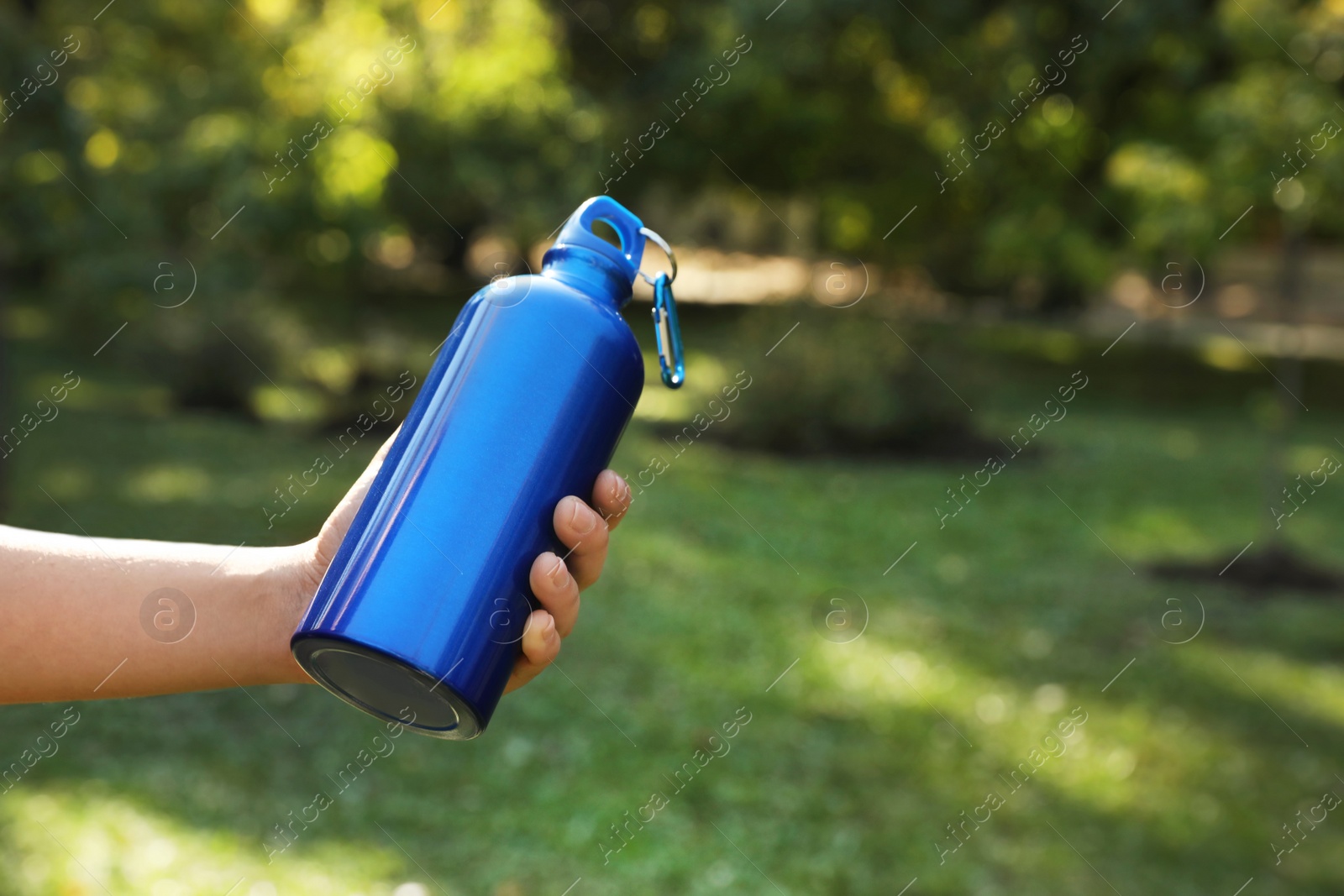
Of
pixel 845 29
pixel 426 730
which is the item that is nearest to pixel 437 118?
pixel 845 29

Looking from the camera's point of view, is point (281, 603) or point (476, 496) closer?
point (476, 496)

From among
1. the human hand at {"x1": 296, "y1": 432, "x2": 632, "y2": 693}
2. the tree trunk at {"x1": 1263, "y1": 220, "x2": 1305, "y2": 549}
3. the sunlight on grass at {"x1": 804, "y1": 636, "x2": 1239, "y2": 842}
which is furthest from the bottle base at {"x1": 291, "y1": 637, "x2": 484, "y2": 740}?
the tree trunk at {"x1": 1263, "y1": 220, "x2": 1305, "y2": 549}

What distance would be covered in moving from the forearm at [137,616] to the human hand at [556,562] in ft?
0.12

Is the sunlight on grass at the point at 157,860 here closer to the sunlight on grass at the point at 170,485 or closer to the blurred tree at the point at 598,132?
the blurred tree at the point at 598,132

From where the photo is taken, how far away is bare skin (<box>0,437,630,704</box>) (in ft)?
6.24

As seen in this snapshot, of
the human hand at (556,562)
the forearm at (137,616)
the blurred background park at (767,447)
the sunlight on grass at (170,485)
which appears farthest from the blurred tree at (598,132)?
the human hand at (556,562)

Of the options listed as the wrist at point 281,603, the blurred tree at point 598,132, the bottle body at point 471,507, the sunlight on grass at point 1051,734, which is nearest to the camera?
the bottle body at point 471,507

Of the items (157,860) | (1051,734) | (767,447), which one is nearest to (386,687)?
(157,860)

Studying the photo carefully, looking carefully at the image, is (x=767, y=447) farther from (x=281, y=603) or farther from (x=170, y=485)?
(x=281, y=603)

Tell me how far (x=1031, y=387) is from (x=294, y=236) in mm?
10716

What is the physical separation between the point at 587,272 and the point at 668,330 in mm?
218

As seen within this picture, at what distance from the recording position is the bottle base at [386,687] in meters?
1.80

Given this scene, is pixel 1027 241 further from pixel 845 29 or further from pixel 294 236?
pixel 294 236

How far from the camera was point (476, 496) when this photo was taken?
183cm
